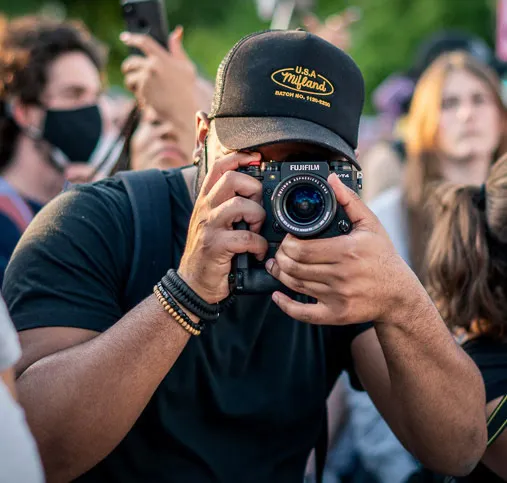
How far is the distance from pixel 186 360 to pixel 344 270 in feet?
1.84

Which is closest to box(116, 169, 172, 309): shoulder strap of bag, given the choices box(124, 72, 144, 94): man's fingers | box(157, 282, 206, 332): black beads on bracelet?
box(157, 282, 206, 332): black beads on bracelet

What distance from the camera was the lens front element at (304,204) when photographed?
193cm

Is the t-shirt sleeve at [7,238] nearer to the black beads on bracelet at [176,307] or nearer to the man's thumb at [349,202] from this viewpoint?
the black beads on bracelet at [176,307]

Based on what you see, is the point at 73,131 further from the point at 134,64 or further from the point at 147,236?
the point at 147,236

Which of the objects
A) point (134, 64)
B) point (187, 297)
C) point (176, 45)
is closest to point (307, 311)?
point (187, 297)

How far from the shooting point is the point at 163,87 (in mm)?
3305

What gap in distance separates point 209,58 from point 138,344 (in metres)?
14.3

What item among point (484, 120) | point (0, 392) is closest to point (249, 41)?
point (0, 392)

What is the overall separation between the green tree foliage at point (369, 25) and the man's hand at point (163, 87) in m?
11.6

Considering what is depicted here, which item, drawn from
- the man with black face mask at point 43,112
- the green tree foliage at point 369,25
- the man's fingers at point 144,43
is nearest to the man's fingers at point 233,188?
the man's fingers at point 144,43

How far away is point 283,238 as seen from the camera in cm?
202

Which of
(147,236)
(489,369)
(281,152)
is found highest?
(281,152)

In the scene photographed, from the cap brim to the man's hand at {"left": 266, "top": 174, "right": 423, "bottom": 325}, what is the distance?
24 cm

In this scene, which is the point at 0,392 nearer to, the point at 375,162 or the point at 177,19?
the point at 375,162
